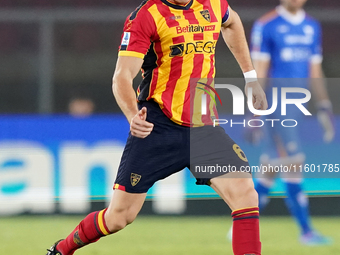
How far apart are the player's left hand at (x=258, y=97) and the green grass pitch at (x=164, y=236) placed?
1.42m

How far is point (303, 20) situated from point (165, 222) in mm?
2318

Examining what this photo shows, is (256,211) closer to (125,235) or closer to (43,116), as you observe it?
A: (125,235)

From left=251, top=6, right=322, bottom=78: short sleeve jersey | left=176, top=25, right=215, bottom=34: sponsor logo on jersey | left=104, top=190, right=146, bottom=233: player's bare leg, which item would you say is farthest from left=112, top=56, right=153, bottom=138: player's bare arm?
left=251, top=6, right=322, bottom=78: short sleeve jersey

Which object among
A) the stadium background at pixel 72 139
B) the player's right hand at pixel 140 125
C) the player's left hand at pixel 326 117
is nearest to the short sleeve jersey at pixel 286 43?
the player's left hand at pixel 326 117

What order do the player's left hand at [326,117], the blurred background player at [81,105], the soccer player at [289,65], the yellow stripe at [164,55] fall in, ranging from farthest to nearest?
the blurred background player at [81,105] → the player's left hand at [326,117] → the soccer player at [289,65] → the yellow stripe at [164,55]

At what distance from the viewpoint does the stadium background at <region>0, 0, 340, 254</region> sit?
663cm

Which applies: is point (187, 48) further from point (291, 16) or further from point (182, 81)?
point (291, 16)

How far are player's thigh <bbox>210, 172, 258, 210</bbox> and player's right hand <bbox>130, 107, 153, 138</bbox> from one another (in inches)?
18.1

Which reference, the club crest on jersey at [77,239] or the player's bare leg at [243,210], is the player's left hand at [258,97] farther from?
the club crest on jersey at [77,239]

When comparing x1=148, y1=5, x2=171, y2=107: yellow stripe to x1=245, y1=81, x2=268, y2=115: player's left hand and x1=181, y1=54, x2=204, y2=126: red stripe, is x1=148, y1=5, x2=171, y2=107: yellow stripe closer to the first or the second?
x1=181, y1=54, x2=204, y2=126: red stripe

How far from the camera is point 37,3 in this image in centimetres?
877

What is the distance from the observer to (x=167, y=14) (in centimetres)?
352

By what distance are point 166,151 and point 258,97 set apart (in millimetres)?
645

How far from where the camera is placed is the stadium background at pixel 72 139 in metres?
6.63
